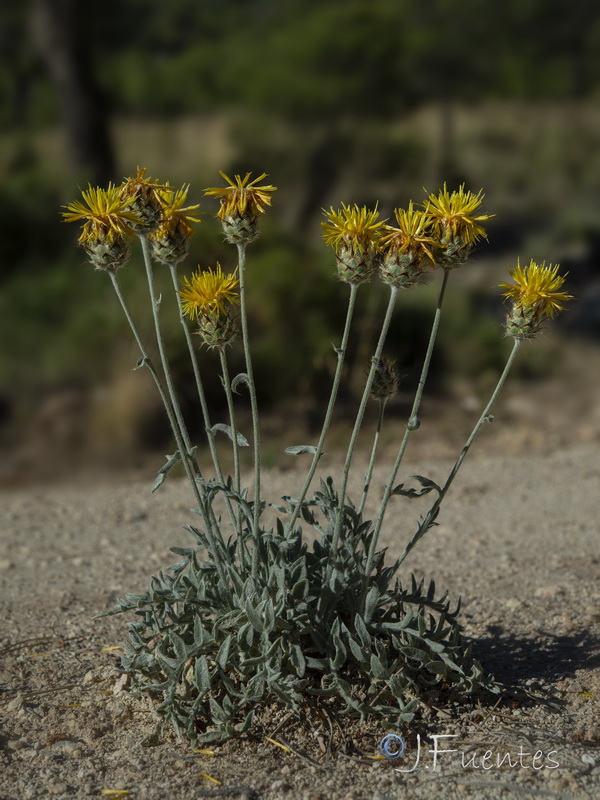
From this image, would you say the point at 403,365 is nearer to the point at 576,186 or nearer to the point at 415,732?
the point at 415,732

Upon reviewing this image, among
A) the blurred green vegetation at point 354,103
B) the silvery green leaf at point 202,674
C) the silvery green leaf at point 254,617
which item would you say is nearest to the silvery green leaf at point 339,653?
the silvery green leaf at point 254,617

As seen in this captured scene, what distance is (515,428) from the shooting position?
20.6ft

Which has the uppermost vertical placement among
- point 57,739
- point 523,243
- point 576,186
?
point 576,186

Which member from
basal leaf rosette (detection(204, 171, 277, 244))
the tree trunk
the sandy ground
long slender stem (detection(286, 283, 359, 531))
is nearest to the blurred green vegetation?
the tree trunk

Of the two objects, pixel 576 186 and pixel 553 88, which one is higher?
pixel 553 88

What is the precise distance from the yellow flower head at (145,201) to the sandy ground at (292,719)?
1.19 metres

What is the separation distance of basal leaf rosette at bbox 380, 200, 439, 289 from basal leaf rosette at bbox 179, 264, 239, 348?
13.0 inches

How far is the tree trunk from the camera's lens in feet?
27.8

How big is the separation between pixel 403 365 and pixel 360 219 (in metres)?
5.06

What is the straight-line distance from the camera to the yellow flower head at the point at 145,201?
6.51ft

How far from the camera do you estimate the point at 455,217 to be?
200 centimetres

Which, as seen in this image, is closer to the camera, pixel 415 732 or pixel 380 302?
pixel 415 732

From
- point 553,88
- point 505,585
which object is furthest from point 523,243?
point 505,585

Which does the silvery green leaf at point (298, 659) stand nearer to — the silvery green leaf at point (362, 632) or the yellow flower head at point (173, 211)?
the silvery green leaf at point (362, 632)
